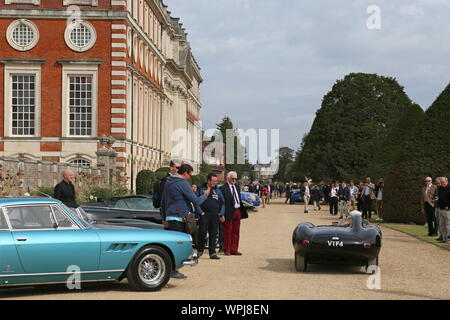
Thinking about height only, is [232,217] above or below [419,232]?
above

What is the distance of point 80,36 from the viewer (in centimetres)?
4634

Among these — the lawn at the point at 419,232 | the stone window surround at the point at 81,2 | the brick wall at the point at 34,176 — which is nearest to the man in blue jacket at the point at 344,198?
the lawn at the point at 419,232

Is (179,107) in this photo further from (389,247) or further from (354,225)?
(354,225)

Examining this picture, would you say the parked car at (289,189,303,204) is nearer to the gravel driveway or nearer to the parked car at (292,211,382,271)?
the gravel driveway

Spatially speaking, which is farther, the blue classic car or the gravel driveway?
the gravel driveway

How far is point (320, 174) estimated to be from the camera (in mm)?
68875

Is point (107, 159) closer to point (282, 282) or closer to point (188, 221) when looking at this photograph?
point (188, 221)

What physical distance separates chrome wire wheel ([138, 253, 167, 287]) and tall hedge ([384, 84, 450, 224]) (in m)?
20.2

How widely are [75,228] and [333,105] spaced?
60.8m

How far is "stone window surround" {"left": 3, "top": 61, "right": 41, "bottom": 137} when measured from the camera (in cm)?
4588

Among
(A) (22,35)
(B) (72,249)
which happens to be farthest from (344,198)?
(B) (72,249)

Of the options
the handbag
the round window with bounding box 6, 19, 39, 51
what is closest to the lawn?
the handbag

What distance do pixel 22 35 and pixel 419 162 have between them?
2656cm
